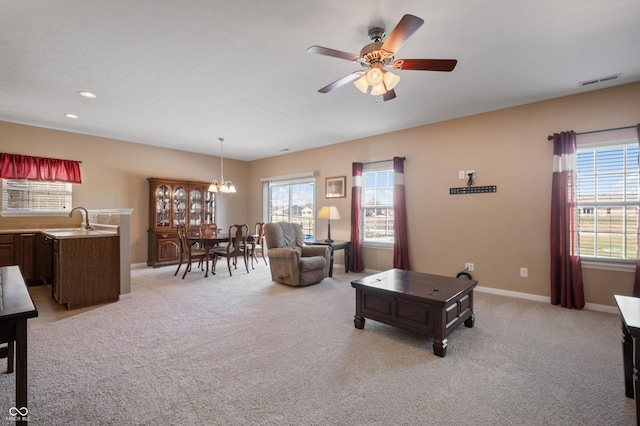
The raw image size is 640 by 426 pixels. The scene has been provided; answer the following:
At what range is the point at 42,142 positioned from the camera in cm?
498

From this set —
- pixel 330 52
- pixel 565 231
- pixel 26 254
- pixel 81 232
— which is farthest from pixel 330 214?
pixel 26 254

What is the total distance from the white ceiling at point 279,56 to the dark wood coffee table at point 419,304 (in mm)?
2183

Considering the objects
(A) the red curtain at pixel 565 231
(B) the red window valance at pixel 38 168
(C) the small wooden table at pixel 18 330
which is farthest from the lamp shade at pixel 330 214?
(B) the red window valance at pixel 38 168

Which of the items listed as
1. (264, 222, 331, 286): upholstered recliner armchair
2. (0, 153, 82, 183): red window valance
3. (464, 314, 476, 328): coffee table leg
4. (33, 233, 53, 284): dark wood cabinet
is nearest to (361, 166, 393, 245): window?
(264, 222, 331, 286): upholstered recliner armchair

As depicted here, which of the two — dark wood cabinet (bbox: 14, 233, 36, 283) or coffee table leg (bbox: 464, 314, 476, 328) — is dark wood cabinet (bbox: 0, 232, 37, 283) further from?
coffee table leg (bbox: 464, 314, 476, 328)

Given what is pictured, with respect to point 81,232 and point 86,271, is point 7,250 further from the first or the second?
point 86,271

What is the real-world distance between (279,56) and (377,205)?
342cm

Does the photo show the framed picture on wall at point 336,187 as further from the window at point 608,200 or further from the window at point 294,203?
the window at point 608,200

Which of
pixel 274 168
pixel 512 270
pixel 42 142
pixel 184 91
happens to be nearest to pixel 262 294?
pixel 184 91

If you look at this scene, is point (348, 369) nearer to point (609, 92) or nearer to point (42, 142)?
point (609, 92)

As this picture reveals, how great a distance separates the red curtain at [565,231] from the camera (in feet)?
11.5

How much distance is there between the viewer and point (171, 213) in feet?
20.6

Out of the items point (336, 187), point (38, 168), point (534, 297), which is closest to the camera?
point (534, 297)

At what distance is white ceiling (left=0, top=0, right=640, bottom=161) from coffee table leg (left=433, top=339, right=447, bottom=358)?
A: 8.27 ft
